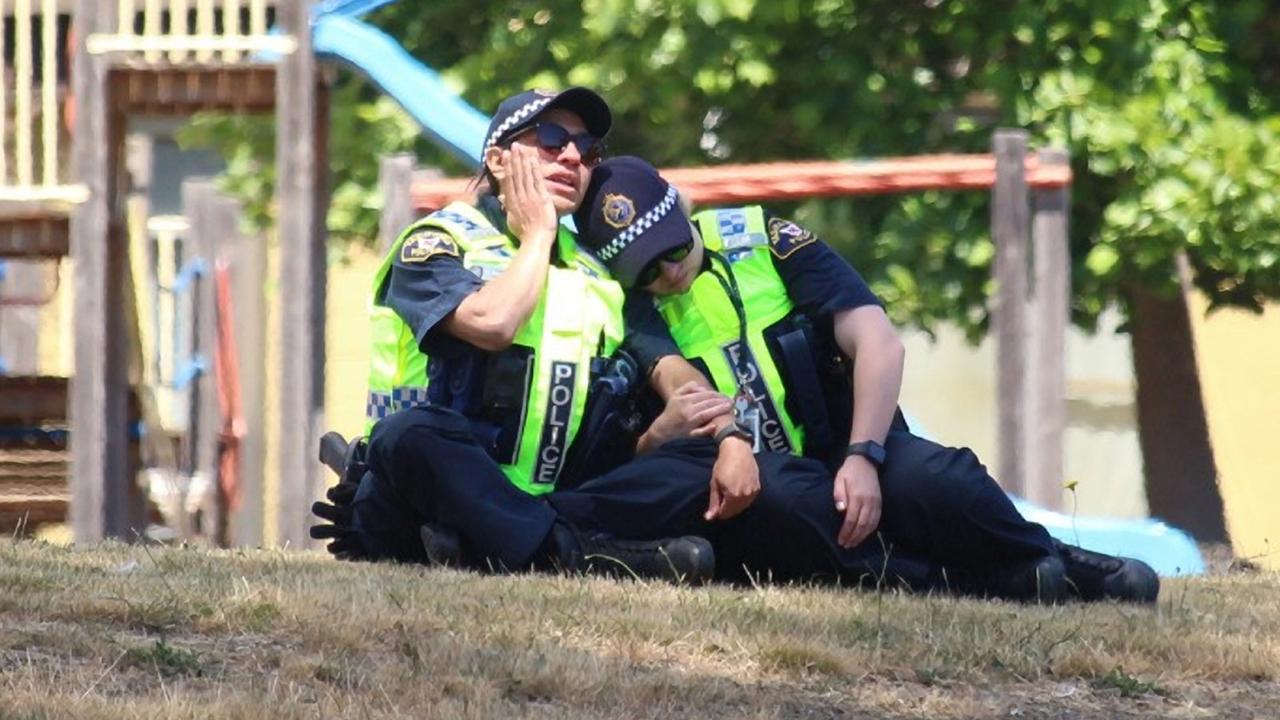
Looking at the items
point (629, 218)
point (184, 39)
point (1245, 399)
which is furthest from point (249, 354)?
point (629, 218)

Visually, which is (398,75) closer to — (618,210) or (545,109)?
(545,109)

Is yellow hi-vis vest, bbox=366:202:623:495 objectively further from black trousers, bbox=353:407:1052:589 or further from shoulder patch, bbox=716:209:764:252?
shoulder patch, bbox=716:209:764:252

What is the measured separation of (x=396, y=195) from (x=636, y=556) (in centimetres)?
426

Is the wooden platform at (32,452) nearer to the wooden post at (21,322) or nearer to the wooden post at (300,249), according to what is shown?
the wooden post at (300,249)

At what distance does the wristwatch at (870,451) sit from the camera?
5.85m

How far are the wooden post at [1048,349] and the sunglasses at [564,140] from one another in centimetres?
353

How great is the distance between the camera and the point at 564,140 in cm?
614

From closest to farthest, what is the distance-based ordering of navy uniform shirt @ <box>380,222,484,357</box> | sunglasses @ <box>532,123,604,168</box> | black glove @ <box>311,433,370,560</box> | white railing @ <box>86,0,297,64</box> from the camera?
navy uniform shirt @ <box>380,222,484,357</box>
sunglasses @ <box>532,123,604,168</box>
black glove @ <box>311,433,370,560</box>
white railing @ <box>86,0,297,64</box>

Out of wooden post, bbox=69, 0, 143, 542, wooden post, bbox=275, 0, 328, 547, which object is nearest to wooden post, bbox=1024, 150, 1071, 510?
wooden post, bbox=275, 0, 328, 547

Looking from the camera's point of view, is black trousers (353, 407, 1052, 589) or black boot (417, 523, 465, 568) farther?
black boot (417, 523, 465, 568)

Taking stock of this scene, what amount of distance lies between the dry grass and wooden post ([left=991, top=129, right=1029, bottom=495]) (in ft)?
12.3

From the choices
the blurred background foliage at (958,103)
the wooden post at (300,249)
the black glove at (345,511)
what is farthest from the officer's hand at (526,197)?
the wooden post at (300,249)

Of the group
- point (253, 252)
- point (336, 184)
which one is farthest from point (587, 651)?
point (253, 252)

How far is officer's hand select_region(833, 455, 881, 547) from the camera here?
5816 millimetres
